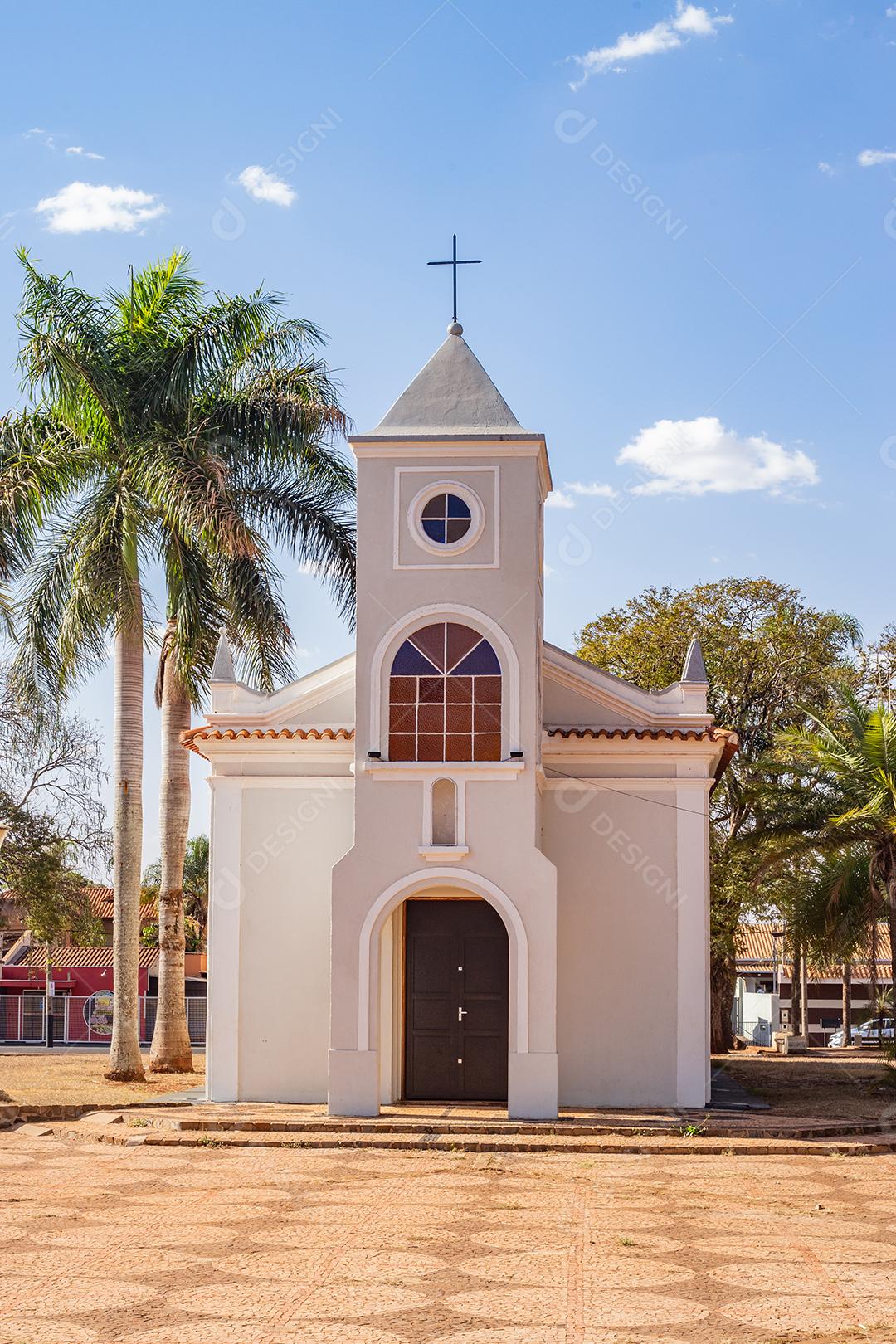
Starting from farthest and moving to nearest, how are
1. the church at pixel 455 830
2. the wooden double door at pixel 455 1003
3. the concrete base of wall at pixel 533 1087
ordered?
the wooden double door at pixel 455 1003 → the church at pixel 455 830 → the concrete base of wall at pixel 533 1087

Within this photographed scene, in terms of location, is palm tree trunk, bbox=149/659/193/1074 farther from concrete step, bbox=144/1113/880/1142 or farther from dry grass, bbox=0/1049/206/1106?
concrete step, bbox=144/1113/880/1142

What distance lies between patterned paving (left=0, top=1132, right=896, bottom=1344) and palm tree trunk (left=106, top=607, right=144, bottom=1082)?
22.2 feet

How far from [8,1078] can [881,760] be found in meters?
13.3

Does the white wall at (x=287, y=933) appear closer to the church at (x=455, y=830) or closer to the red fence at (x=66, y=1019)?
the church at (x=455, y=830)

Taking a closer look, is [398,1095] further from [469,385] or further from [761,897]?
[761,897]

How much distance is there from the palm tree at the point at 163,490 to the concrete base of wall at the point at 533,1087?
22.7ft

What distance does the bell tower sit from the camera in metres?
16.1

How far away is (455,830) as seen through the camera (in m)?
16.6

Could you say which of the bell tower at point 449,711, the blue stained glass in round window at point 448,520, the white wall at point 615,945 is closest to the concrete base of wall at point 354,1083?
the bell tower at point 449,711

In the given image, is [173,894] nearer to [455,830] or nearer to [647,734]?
[455,830]

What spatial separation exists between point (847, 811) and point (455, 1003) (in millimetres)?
6614

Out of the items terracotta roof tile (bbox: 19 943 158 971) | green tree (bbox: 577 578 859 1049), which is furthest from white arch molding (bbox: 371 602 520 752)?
terracotta roof tile (bbox: 19 943 158 971)

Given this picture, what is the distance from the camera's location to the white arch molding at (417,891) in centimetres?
1606

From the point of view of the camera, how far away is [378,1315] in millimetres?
7477
